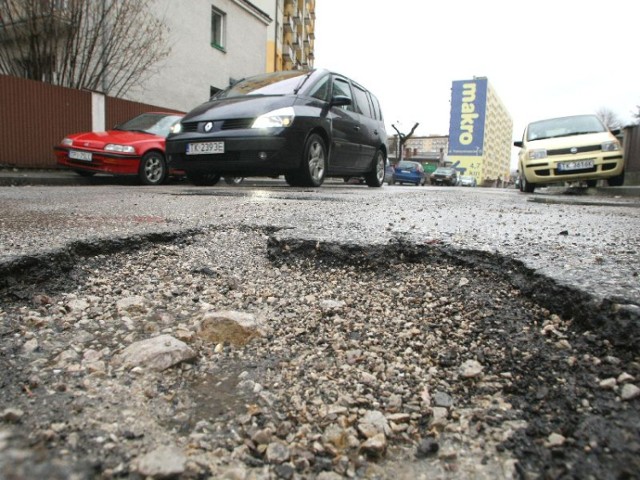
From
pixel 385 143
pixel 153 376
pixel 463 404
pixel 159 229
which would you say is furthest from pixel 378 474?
pixel 385 143

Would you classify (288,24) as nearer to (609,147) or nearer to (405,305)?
(609,147)

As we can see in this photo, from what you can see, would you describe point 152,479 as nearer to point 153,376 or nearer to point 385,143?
point 153,376

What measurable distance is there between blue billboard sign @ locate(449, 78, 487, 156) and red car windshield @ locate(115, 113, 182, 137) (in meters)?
73.4

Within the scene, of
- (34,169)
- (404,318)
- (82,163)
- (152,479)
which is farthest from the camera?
(34,169)

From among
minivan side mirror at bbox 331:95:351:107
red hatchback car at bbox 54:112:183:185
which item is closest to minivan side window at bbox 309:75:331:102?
minivan side mirror at bbox 331:95:351:107

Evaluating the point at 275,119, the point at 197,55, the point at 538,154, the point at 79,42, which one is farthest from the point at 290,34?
the point at 275,119

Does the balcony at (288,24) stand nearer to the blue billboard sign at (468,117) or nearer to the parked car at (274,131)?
the parked car at (274,131)

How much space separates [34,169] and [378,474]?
1076cm

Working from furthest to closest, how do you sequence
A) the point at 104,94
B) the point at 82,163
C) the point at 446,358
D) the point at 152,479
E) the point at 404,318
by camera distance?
the point at 104,94, the point at 82,163, the point at 404,318, the point at 446,358, the point at 152,479

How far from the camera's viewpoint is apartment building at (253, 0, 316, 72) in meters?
22.7

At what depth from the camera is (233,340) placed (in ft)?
3.67

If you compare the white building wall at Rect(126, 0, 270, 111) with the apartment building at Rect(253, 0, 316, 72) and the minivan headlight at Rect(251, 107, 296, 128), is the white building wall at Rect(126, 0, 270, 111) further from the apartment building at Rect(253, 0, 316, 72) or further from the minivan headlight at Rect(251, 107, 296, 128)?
the minivan headlight at Rect(251, 107, 296, 128)

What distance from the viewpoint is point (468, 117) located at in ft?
256

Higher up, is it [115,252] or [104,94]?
[104,94]
